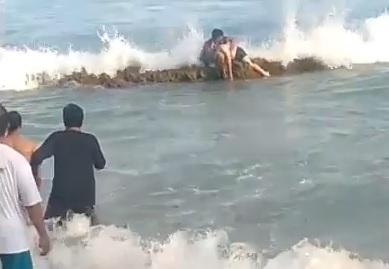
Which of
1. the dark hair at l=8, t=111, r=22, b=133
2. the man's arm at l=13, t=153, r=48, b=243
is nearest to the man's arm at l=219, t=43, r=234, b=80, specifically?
the dark hair at l=8, t=111, r=22, b=133

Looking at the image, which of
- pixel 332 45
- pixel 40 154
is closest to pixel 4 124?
pixel 40 154

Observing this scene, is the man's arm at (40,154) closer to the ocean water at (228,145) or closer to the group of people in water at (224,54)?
the ocean water at (228,145)

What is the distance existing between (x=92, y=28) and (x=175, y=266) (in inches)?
665

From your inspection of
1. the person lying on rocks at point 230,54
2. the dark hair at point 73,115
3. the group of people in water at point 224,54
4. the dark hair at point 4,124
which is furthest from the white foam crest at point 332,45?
the dark hair at point 4,124

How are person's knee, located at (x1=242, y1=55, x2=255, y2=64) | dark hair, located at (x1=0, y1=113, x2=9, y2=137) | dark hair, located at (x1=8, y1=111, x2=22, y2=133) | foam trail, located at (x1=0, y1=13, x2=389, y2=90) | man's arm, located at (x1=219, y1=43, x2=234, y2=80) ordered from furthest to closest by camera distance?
foam trail, located at (x1=0, y1=13, x2=389, y2=90), person's knee, located at (x1=242, y1=55, x2=255, y2=64), man's arm, located at (x1=219, y1=43, x2=234, y2=80), dark hair, located at (x1=8, y1=111, x2=22, y2=133), dark hair, located at (x1=0, y1=113, x2=9, y2=137)

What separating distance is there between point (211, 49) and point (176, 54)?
2095mm

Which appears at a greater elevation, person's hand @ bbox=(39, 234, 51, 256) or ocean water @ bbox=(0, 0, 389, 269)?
person's hand @ bbox=(39, 234, 51, 256)

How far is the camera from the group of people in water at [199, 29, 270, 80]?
54.7 ft

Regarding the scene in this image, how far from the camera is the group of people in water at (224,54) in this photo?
16672mm

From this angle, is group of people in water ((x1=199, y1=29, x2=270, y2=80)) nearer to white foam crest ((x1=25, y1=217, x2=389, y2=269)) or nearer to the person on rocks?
white foam crest ((x1=25, y1=217, x2=389, y2=269))

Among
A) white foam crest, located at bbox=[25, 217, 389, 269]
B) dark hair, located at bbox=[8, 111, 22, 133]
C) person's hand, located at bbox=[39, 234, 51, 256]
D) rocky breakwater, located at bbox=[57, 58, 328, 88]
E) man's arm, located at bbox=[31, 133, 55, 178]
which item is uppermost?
dark hair, located at bbox=[8, 111, 22, 133]

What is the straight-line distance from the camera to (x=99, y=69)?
60.6ft

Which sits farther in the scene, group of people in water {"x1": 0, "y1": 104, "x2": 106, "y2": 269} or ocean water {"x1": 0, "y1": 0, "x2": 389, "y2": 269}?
ocean water {"x1": 0, "y1": 0, "x2": 389, "y2": 269}

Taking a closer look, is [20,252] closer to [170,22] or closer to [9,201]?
[9,201]
